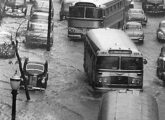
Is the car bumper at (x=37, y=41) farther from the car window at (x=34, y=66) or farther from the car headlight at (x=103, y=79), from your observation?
the car headlight at (x=103, y=79)

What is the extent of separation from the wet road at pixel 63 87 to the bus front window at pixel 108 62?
77.5 inches

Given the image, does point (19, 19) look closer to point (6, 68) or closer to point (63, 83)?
point (6, 68)

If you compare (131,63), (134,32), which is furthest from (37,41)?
(131,63)

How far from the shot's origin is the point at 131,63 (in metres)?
27.5

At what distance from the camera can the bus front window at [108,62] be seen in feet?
89.9

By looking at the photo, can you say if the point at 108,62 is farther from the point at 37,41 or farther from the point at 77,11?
the point at 77,11

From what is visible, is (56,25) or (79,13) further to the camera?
(56,25)

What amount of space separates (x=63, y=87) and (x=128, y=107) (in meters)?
13.5

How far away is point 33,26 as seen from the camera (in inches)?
1679

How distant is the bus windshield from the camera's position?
41031mm

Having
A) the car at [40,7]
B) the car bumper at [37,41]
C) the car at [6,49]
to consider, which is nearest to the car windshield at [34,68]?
the car at [6,49]

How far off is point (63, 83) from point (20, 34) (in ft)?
46.2

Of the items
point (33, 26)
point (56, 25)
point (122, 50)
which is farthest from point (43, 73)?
point (56, 25)

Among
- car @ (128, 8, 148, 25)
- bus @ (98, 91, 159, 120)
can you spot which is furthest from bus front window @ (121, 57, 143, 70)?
car @ (128, 8, 148, 25)
